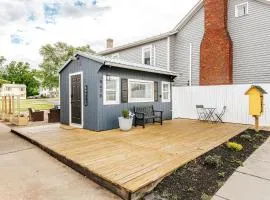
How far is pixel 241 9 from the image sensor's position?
11.1m

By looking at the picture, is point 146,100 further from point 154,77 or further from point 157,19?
point 157,19

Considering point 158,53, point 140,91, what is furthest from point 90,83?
point 158,53

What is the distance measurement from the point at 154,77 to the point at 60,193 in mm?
7874

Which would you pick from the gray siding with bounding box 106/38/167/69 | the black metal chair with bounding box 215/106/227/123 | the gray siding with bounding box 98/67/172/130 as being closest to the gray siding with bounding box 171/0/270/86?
the black metal chair with bounding box 215/106/227/123

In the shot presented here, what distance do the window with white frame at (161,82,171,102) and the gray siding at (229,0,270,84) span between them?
3.52 meters

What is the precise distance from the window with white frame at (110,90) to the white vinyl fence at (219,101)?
4.77 metres

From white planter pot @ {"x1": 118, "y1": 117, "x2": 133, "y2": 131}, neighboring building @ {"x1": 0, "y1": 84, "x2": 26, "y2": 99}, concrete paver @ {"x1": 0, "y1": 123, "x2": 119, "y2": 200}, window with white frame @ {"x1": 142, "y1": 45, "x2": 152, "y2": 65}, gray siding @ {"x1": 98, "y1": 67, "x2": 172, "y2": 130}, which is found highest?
window with white frame @ {"x1": 142, "y1": 45, "x2": 152, "y2": 65}

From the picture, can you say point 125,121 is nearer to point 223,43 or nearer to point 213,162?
point 213,162

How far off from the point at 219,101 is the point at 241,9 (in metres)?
5.07

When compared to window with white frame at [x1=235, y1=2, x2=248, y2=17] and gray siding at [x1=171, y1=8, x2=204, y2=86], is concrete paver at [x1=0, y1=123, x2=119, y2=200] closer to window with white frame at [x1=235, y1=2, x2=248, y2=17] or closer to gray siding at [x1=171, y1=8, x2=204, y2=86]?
gray siding at [x1=171, y1=8, x2=204, y2=86]

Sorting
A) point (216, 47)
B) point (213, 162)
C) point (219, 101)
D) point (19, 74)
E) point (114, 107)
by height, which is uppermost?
point (19, 74)

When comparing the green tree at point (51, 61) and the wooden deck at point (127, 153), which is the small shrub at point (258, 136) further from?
the green tree at point (51, 61)

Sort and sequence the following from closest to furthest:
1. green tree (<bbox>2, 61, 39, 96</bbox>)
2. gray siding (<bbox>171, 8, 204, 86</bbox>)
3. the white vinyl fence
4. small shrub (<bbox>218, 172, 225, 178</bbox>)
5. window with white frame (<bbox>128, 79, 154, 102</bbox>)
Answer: small shrub (<bbox>218, 172, 225, 178</bbox>) → window with white frame (<bbox>128, 79, 154, 102</bbox>) → the white vinyl fence → gray siding (<bbox>171, 8, 204, 86</bbox>) → green tree (<bbox>2, 61, 39, 96</bbox>)

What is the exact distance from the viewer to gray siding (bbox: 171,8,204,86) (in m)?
12.6
